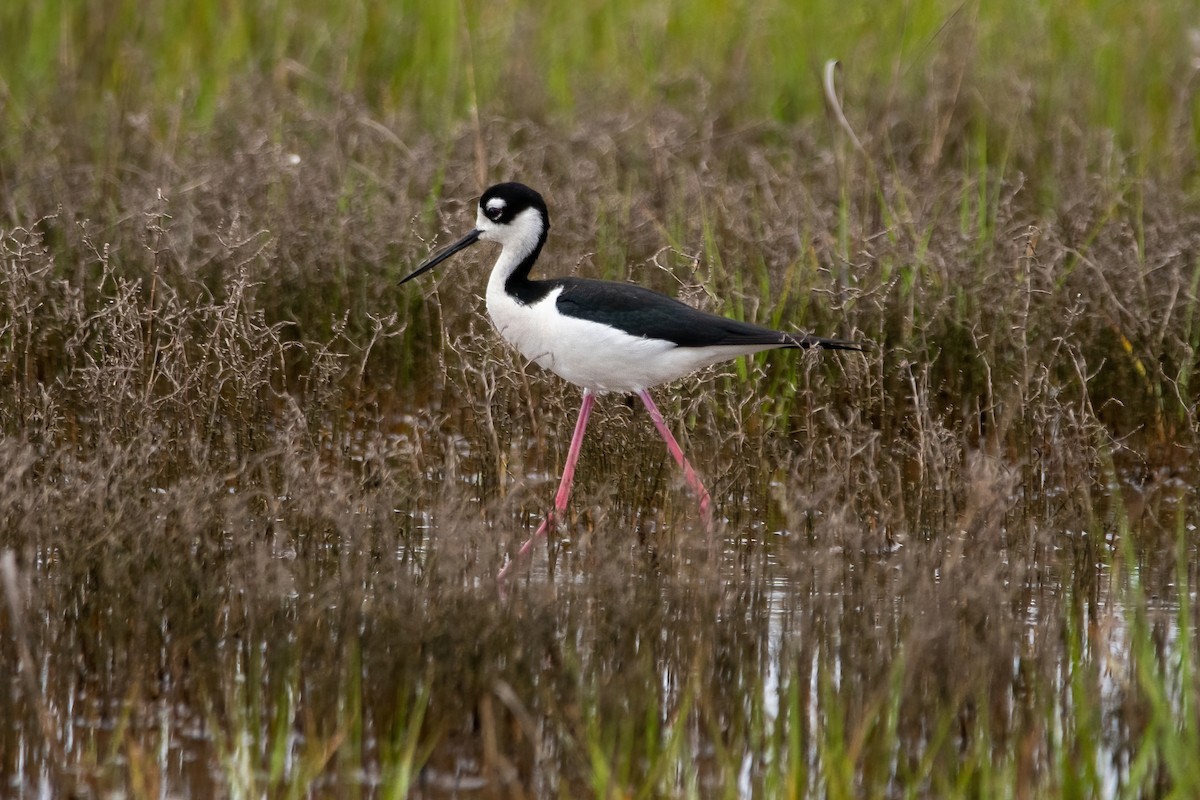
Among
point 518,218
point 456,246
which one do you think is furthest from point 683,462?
point 456,246

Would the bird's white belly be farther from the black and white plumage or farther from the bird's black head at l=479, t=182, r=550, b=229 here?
the bird's black head at l=479, t=182, r=550, b=229

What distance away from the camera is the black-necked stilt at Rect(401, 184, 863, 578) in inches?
170

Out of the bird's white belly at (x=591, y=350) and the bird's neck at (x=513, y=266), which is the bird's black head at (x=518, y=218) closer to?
→ the bird's neck at (x=513, y=266)

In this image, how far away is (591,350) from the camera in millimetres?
4367

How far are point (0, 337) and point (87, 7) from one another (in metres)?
2.90

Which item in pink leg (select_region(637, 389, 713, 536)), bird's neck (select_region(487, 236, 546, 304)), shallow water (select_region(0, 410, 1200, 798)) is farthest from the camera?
bird's neck (select_region(487, 236, 546, 304))

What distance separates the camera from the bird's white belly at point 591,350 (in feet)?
14.3

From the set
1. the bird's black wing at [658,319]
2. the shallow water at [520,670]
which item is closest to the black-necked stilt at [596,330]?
the bird's black wing at [658,319]

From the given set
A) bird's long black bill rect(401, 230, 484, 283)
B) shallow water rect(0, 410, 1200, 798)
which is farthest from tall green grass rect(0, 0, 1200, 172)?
shallow water rect(0, 410, 1200, 798)

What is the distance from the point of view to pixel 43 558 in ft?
11.4

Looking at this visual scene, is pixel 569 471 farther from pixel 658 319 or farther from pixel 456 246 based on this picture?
pixel 456 246

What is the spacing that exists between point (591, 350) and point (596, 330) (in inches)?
2.5

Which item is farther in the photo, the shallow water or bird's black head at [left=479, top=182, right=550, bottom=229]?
bird's black head at [left=479, top=182, right=550, bottom=229]

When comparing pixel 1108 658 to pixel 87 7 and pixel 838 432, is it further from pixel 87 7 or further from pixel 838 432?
pixel 87 7
